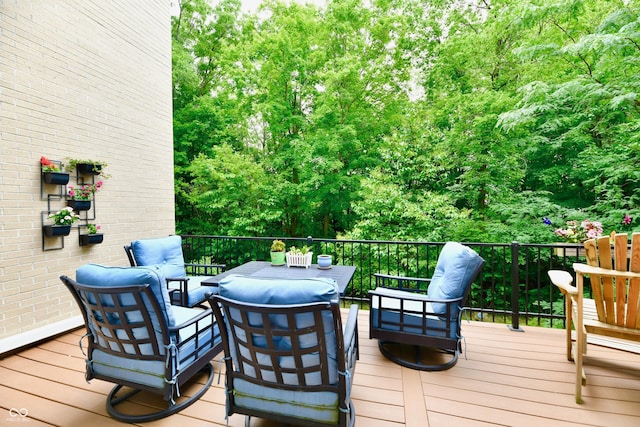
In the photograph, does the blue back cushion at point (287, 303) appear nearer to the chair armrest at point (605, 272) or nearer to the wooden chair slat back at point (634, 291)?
the chair armrest at point (605, 272)

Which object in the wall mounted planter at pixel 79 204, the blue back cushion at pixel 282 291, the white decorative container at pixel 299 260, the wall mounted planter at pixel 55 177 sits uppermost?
the wall mounted planter at pixel 55 177

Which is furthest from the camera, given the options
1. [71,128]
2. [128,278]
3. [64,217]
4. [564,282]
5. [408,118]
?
[408,118]

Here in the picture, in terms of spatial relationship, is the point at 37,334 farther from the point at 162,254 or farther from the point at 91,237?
the point at 162,254

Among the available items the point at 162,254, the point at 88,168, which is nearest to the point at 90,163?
the point at 88,168

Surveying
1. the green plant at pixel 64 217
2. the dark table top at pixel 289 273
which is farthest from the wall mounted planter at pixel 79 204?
the dark table top at pixel 289 273

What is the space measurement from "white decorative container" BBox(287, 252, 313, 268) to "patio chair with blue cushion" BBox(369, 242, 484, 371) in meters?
0.91

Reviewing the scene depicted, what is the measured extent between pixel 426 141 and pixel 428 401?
6.02 metres

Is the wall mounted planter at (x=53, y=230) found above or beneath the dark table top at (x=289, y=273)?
above

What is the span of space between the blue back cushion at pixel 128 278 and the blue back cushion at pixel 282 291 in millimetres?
522

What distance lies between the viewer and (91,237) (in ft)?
11.2

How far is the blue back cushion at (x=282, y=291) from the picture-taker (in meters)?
1.33

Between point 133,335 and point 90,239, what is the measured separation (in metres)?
2.41

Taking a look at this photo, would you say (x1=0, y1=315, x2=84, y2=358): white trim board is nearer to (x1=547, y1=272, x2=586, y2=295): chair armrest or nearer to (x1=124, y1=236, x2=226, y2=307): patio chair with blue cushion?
(x1=124, y1=236, x2=226, y2=307): patio chair with blue cushion

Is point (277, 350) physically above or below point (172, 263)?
below
